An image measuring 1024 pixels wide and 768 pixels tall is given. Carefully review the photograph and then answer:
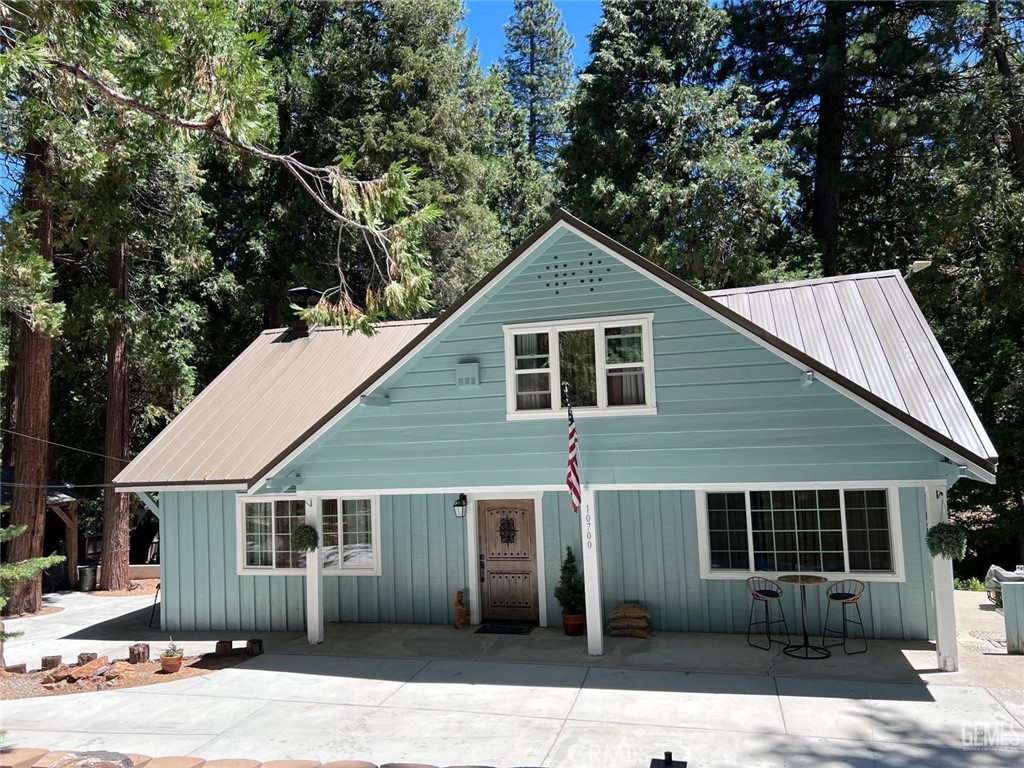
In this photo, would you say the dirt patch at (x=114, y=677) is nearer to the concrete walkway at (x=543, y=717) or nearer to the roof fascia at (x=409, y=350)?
the concrete walkway at (x=543, y=717)

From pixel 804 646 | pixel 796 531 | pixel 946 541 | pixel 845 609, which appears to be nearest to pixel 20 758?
pixel 804 646

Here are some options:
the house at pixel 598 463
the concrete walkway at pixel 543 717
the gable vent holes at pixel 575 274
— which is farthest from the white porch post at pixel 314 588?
the gable vent holes at pixel 575 274

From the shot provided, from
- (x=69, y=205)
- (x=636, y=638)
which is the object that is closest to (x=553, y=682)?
(x=636, y=638)

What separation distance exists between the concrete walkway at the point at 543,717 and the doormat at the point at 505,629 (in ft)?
4.37

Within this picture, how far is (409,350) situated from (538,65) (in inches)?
1303

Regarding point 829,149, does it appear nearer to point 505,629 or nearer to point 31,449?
point 505,629

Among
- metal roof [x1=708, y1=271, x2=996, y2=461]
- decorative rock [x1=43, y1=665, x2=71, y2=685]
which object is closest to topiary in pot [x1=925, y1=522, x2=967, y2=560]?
metal roof [x1=708, y1=271, x2=996, y2=461]

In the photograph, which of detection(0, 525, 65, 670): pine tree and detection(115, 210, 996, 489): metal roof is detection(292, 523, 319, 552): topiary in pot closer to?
detection(115, 210, 996, 489): metal roof

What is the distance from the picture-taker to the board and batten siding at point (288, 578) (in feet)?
38.7

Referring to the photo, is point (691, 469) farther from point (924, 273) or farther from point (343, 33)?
point (343, 33)

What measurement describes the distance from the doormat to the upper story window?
343 cm

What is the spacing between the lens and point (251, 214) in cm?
2317

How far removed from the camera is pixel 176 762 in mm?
6629

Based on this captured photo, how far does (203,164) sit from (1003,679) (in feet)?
76.4
